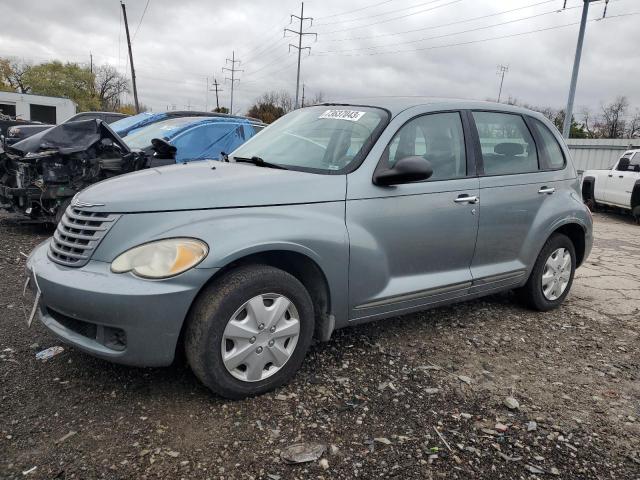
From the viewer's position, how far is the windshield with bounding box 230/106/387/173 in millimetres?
3262

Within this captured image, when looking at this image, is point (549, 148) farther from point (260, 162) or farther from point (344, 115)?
point (260, 162)

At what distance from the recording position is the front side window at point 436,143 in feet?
11.1

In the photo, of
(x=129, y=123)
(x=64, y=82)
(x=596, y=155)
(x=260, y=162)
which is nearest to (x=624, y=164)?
(x=596, y=155)

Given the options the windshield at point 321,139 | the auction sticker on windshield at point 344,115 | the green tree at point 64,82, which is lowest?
the windshield at point 321,139

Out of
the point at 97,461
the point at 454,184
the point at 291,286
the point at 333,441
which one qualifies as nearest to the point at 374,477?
the point at 333,441

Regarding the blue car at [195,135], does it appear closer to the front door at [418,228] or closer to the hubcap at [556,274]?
the front door at [418,228]

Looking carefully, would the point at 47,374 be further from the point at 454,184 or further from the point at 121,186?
the point at 454,184

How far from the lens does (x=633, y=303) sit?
200 inches

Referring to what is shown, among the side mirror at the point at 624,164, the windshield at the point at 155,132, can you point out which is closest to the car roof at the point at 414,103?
the windshield at the point at 155,132

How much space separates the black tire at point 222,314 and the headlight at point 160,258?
186 mm

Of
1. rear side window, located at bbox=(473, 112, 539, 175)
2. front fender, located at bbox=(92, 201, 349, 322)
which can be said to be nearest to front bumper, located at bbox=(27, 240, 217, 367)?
front fender, located at bbox=(92, 201, 349, 322)

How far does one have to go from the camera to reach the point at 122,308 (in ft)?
7.91

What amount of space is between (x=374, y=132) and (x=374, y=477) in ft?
6.75

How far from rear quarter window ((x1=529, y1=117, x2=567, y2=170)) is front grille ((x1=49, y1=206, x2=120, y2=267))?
3533mm
